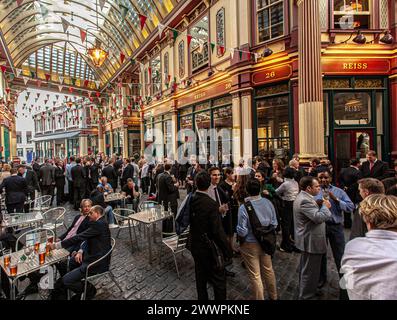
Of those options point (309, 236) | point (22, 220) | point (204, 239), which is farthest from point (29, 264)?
point (309, 236)

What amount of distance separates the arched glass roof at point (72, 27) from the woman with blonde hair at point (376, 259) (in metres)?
12.3

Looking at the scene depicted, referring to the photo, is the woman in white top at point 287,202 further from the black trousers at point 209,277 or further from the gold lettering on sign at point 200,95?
the gold lettering on sign at point 200,95

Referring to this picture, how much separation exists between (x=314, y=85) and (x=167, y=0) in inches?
460

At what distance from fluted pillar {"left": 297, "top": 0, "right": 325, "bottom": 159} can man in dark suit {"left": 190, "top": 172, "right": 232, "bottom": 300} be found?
20.3 ft

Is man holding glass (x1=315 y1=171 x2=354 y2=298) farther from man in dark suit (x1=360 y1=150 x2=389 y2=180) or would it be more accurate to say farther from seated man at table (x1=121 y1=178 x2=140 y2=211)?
seated man at table (x1=121 y1=178 x2=140 y2=211)

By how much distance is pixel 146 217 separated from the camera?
495 centimetres

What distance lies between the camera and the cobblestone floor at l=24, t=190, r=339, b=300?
3.38m

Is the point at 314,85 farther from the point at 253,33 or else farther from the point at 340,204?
the point at 340,204

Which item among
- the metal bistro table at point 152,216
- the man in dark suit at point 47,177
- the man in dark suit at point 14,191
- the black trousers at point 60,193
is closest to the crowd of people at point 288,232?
the metal bistro table at point 152,216

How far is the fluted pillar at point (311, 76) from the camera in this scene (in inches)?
300

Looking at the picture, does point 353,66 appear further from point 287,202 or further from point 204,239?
point 204,239

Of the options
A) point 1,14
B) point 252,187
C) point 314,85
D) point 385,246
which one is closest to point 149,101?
point 1,14

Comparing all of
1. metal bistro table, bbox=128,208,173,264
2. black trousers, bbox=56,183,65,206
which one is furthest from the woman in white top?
black trousers, bbox=56,183,65,206

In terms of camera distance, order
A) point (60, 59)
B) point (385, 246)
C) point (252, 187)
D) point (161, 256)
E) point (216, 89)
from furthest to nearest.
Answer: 1. point (60, 59)
2. point (216, 89)
3. point (161, 256)
4. point (252, 187)
5. point (385, 246)
